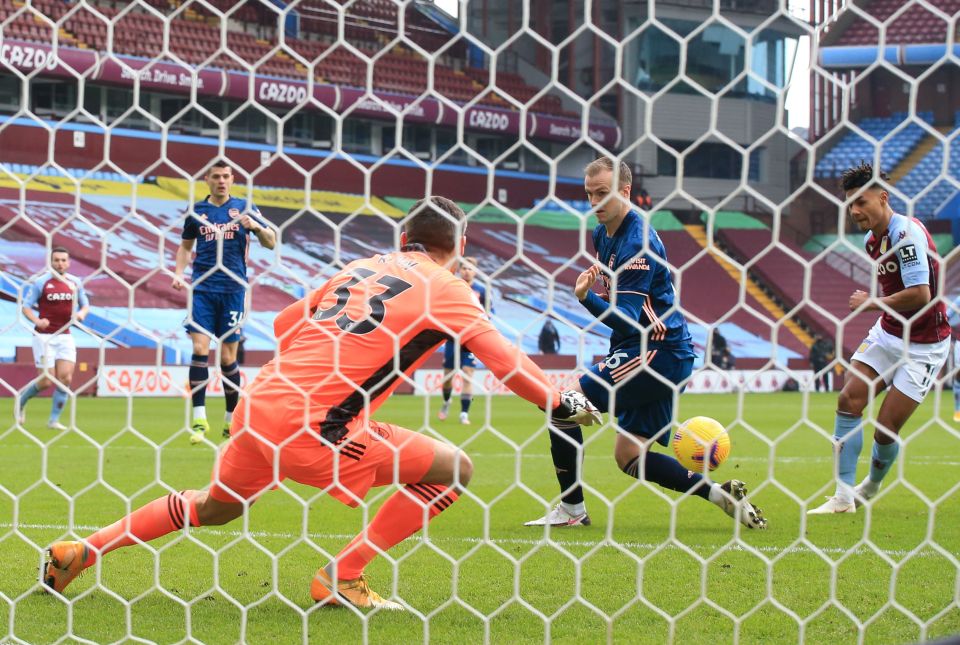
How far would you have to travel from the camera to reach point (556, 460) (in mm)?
5672

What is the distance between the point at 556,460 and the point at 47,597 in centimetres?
264

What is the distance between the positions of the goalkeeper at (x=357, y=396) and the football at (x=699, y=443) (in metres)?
1.92

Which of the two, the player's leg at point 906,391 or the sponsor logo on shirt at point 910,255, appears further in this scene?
the player's leg at point 906,391

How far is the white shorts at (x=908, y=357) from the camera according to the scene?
5602mm

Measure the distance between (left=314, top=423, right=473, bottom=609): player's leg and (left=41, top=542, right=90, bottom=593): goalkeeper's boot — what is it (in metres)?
0.76

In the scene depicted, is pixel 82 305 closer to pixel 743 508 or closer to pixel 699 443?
pixel 699 443

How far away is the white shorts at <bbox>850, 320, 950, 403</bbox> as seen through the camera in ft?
18.4

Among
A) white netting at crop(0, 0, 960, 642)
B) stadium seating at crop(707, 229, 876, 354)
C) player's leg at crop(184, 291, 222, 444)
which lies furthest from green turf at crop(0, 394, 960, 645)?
stadium seating at crop(707, 229, 876, 354)

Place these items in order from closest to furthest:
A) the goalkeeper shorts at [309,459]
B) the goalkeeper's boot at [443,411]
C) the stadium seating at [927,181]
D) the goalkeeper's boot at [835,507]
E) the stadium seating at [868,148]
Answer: the goalkeeper shorts at [309,459]
the goalkeeper's boot at [835,507]
the goalkeeper's boot at [443,411]
the stadium seating at [927,181]
the stadium seating at [868,148]

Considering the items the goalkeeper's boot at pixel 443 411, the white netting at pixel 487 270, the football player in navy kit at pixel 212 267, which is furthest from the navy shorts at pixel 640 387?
the goalkeeper's boot at pixel 443 411

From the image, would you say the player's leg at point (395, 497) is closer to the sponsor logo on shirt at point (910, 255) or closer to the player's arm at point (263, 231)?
the player's arm at point (263, 231)

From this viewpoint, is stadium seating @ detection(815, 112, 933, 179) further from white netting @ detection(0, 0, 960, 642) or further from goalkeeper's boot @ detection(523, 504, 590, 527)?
goalkeeper's boot @ detection(523, 504, 590, 527)

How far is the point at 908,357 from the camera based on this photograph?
557 cm

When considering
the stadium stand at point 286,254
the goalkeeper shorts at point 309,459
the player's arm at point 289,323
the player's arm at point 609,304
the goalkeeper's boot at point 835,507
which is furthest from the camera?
the stadium stand at point 286,254
